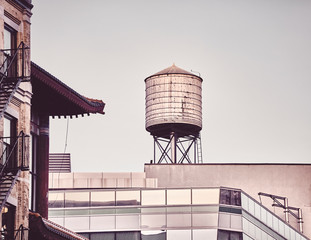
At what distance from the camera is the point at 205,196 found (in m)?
69.2

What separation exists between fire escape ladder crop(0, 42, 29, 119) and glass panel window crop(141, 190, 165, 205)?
39720 mm

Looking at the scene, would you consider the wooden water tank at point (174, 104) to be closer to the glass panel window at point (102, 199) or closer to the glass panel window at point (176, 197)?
the glass panel window at point (176, 197)

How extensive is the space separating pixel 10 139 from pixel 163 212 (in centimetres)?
4050

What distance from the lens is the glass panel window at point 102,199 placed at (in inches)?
2694

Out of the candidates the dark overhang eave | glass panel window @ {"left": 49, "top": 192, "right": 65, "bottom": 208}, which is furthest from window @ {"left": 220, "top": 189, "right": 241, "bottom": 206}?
the dark overhang eave

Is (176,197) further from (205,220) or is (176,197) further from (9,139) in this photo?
(9,139)

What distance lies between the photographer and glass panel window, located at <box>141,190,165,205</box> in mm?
69000

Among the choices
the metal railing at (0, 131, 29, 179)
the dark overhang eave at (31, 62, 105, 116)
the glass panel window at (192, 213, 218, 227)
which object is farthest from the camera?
the glass panel window at (192, 213, 218, 227)

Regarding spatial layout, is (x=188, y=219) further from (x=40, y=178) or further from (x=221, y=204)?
(x=40, y=178)

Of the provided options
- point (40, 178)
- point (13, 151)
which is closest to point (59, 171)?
point (40, 178)

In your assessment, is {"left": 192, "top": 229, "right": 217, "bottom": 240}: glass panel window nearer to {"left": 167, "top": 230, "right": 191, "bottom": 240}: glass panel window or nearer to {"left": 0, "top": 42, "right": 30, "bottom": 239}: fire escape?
{"left": 167, "top": 230, "right": 191, "bottom": 240}: glass panel window

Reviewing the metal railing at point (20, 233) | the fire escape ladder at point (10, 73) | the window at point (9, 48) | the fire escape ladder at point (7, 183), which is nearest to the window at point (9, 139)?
the fire escape ladder at point (7, 183)

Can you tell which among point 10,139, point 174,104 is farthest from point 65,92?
point 174,104

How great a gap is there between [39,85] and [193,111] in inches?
2095
